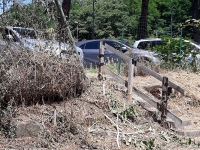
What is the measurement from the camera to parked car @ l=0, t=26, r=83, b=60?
693cm

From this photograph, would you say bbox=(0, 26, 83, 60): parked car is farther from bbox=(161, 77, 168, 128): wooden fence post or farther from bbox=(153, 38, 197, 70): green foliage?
bbox=(153, 38, 197, 70): green foliage

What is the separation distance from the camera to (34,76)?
663 cm

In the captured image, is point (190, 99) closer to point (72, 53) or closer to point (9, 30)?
point (72, 53)

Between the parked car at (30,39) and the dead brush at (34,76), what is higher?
the parked car at (30,39)

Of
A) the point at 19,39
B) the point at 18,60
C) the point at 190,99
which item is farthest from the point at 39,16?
the point at 190,99

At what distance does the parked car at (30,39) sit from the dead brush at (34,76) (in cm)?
13

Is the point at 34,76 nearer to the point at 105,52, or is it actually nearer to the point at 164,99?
the point at 164,99

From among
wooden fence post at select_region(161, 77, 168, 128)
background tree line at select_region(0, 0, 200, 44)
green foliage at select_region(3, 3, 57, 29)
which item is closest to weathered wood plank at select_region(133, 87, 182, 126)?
wooden fence post at select_region(161, 77, 168, 128)

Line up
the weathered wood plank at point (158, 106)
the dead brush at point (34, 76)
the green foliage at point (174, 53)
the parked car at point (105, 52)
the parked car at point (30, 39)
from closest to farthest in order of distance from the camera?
1. the dead brush at point (34, 76)
2. the parked car at point (30, 39)
3. the weathered wood plank at point (158, 106)
4. the green foliage at point (174, 53)
5. the parked car at point (105, 52)

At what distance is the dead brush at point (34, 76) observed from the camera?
253 inches

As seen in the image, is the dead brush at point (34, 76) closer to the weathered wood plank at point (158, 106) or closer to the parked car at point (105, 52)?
the weathered wood plank at point (158, 106)

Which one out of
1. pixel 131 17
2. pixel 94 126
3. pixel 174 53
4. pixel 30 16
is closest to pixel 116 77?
pixel 94 126

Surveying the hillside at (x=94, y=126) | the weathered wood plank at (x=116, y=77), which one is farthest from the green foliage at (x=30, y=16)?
the weathered wood plank at (x=116, y=77)

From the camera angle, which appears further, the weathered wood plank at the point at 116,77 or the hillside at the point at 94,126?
the weathered wood plank at the point at 116,77
